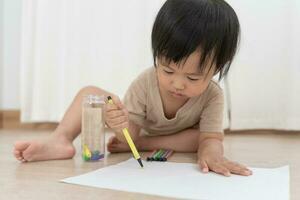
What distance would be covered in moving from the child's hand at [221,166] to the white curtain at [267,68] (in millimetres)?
632

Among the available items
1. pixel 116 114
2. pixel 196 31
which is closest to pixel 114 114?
pixel 116 114

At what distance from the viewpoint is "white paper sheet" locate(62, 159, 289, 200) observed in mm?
636

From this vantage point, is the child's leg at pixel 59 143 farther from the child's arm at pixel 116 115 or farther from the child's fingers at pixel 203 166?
the child's fingers at pixel 203 166

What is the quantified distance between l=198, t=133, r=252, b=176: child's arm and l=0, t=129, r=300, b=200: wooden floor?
48 millimetres

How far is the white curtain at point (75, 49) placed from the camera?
1538 millimetres

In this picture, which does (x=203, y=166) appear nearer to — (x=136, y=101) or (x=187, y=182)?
(x=187, y=182)

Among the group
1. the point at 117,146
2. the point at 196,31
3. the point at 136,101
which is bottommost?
the point at 117,146

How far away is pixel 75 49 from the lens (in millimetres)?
1583

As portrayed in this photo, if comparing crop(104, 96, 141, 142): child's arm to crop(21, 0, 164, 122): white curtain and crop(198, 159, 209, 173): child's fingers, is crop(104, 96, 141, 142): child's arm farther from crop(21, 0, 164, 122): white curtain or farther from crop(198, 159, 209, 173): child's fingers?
crop(21, 0, 164, 122): white curtain

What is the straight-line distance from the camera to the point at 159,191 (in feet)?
2.14

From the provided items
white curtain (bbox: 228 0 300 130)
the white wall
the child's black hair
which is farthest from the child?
the white wall

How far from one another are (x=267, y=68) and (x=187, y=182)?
84cm

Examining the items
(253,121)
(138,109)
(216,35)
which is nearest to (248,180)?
(216,35)

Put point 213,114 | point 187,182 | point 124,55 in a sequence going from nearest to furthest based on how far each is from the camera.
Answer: point 187,182, point 213,114, point 124,55
